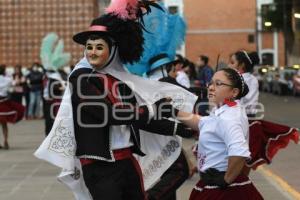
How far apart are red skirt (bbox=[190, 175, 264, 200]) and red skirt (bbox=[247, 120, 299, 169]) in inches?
125

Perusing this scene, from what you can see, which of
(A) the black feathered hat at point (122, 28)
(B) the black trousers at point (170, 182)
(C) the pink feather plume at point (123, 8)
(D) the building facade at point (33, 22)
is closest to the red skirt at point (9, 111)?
(B) the black trousers at point (170, 182)

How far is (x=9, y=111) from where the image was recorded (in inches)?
653

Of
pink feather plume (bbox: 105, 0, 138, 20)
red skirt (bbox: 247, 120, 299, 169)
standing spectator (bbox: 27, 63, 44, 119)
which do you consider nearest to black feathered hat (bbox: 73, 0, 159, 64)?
pink feather plume (bbox: 105, 0, 138, 20)

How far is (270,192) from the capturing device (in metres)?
9.86

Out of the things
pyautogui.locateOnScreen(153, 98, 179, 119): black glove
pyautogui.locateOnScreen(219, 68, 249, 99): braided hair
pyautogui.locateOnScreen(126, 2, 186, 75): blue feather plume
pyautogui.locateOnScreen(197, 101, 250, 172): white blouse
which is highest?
pyautogui.locateOnScreen(126, 2, 186, 75): blue feather plume

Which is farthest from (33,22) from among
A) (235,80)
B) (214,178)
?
(214,178)

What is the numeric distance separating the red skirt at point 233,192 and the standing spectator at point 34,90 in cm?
2193

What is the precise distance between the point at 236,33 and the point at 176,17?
6623 cm

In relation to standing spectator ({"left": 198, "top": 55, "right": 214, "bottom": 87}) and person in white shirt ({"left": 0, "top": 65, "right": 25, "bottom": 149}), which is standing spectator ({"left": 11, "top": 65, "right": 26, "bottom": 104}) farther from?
person in white shirt ({"left": 0, "top": 65, "right": 25, "bottom": 149})

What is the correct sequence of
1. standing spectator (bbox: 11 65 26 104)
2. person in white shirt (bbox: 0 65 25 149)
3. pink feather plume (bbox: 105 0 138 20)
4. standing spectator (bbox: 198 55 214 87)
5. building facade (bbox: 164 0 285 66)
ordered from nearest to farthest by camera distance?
pink feather plume (bbox: 105 0 138 20) < person in white shirt (bbox: 0 65 25 149) < standing spectator (bbox: 198 55 214 87) < standing spectator (bbox: 11 65 26 104) < building facade (bbox: 164 0 285 66)

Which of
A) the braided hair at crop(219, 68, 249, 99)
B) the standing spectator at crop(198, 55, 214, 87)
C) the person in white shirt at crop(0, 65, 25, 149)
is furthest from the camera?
the standing spectator at crop(198, 55, 214, 87)

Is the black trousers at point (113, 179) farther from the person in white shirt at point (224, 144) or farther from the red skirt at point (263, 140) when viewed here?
the red skirt at point (263, 140)

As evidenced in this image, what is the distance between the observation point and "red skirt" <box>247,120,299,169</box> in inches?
341

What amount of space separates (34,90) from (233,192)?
877 inches
